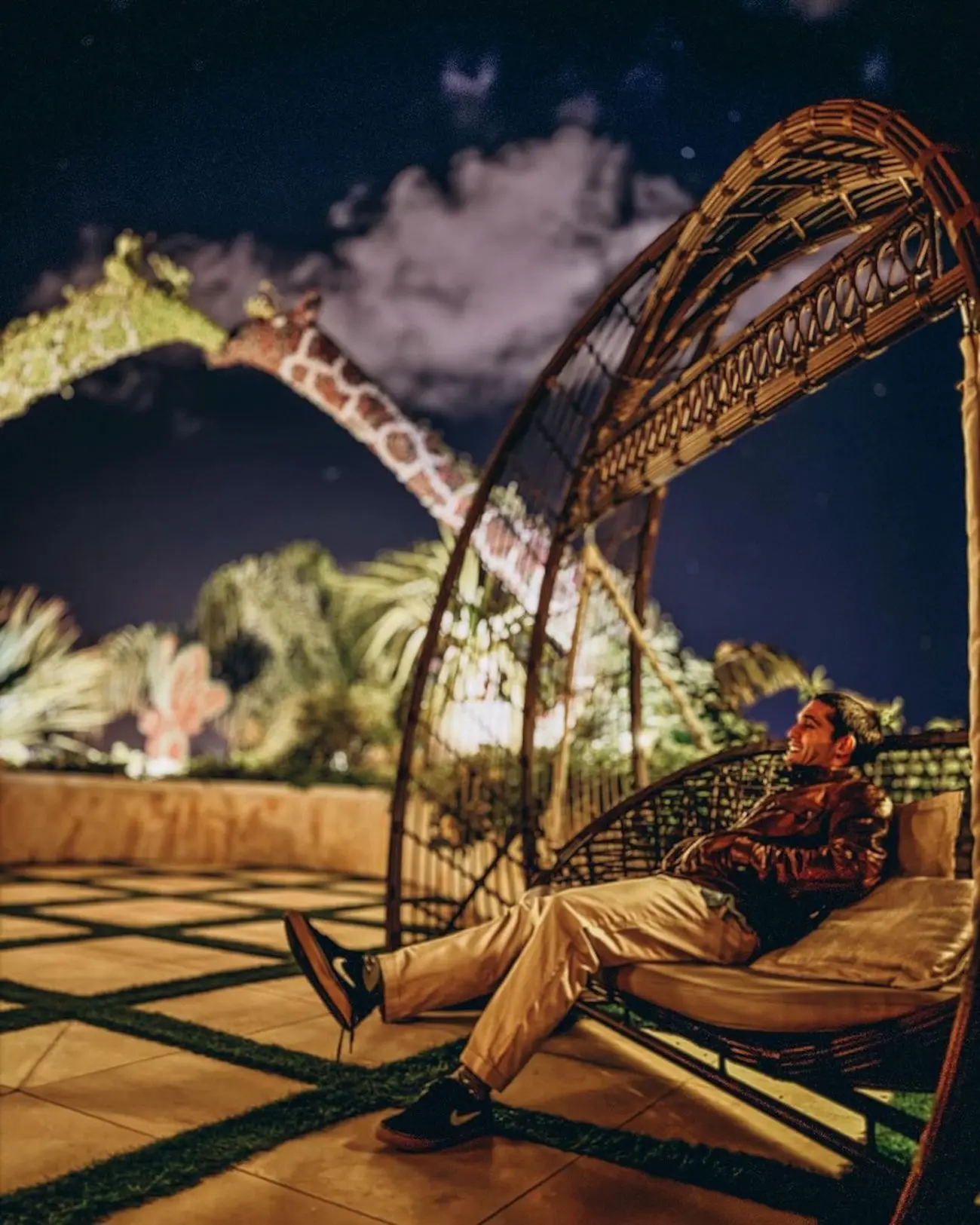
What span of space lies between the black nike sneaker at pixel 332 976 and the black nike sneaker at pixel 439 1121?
22cm

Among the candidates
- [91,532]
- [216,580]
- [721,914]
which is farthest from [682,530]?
[721,914]

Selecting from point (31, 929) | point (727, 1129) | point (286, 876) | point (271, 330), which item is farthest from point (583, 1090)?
point (271, 330)

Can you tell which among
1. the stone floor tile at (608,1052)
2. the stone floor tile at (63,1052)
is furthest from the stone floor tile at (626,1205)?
the stone floor tile at (63,1052)

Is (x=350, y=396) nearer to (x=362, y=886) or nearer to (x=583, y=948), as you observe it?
(x=362, y=886)

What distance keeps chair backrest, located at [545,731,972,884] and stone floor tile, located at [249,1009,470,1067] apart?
57 centimetres

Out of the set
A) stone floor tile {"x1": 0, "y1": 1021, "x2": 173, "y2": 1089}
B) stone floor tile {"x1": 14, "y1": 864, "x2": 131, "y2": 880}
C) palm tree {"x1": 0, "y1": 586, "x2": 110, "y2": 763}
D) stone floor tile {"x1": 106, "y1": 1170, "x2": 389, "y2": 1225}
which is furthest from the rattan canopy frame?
palm tree {"x1": 0, "y1": 586, "x2": 110, "y2": 763}

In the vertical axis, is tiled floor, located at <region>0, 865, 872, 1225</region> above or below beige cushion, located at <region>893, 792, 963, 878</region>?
below

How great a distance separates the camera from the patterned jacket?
1.97 meters

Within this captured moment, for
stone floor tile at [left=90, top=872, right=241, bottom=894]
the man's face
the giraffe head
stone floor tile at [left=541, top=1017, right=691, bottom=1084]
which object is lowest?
stone floor tile at [left=90, top=872, right=241, bottom=894]

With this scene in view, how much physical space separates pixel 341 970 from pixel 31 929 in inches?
113

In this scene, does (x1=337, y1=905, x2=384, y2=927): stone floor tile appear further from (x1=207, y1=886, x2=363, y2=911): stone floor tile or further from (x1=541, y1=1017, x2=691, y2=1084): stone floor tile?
(x1=541, y1=1017, x2=691, y2=1084): stone floor tile

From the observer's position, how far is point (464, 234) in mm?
15758

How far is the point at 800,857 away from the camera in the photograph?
199cm

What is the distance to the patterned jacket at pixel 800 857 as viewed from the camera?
6.46ft
